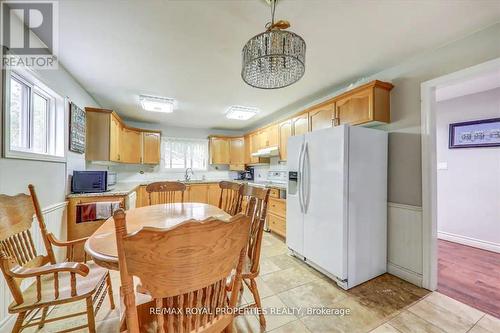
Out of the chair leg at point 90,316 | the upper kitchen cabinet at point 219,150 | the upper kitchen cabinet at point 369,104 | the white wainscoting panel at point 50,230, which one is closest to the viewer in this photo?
the chair leg at point 90,316

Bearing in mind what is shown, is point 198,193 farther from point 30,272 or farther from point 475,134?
point 475,134

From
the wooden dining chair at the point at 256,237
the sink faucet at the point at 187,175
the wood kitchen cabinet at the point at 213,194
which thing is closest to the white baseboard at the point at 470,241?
the wooden dining chair at the point at 256,237

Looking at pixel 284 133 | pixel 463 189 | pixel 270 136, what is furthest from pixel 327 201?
pixel 463 189

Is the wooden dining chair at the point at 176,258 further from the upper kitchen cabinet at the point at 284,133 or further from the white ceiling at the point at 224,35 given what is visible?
the upper kitchen cabinet at the point at 284,133

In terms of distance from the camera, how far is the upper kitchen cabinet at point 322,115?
8.98ft

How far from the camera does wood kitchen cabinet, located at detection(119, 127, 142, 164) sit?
13.2 ft

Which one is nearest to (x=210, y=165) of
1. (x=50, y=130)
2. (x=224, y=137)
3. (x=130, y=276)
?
(x=224, y=137)

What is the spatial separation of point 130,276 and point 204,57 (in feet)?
6.86

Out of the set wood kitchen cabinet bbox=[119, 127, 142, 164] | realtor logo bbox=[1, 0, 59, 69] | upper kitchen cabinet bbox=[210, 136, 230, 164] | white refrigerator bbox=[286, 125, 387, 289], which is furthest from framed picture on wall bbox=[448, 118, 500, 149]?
wood kitchen cabinet bbox=[119, 127, 142, 164]

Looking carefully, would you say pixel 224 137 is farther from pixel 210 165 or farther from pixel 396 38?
pixel 396 38

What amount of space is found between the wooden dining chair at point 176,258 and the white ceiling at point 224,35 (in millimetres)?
1559

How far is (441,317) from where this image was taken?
5.31ft

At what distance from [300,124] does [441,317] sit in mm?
2693

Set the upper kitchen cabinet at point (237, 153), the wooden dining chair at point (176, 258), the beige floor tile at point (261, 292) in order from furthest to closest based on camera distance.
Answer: the upper kitchen cabinet at point (237, 153)
the beige floor tile at point (261, 292)
the wooden dining chair at point (176, 258)
